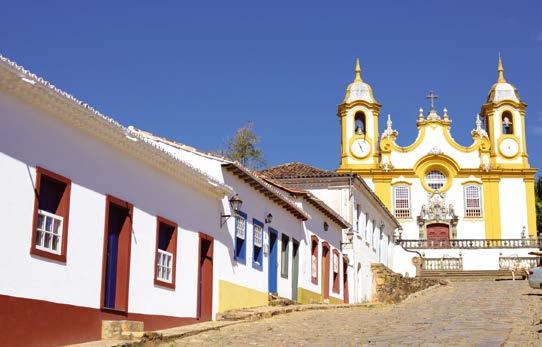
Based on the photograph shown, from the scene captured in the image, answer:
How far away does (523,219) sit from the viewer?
52.3 metres

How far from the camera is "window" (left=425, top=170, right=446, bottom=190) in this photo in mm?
53688

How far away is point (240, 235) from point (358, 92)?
119 feet

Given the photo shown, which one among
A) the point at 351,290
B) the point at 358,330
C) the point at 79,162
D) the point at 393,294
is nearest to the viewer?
the point at 79,162

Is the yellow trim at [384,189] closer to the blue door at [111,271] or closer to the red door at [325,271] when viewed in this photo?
the red door at [325,271]

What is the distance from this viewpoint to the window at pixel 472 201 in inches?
2089

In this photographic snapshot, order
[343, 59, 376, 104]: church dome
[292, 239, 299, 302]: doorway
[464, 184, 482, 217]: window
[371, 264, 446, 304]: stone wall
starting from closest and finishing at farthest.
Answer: [292, 239, 299, 302]: doorway, [371, 264, 446, 304]: stone wall, [464, 184, 482, 217]: window, [343, 59, 376, 104]: church dome

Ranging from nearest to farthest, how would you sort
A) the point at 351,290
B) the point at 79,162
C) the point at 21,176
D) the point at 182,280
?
the point at 21,176
the point at 79,162
the point at 182,280
the point at 351,290

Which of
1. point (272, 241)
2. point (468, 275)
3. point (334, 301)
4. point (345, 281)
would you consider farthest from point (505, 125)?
point (272, 241)

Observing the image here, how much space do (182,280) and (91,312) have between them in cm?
371

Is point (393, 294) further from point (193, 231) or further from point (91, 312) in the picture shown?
point (91, 312)

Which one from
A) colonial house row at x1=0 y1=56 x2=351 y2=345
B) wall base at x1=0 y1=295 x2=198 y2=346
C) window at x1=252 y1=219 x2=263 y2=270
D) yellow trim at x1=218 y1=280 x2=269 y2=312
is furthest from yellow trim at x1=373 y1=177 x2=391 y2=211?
wall base at x1=0 y1=295 x2=198 y2=346

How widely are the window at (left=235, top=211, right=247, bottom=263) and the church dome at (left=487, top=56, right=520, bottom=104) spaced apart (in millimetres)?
38362

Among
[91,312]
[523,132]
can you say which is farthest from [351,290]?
[523,132]

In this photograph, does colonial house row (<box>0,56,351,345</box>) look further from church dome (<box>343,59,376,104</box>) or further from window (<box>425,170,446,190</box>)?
church dome (<box>343,59,376,104</box>)
